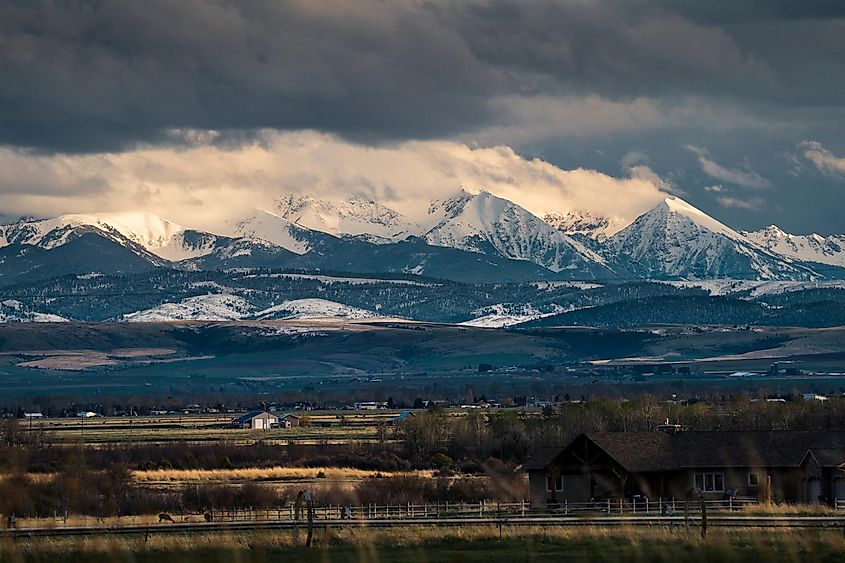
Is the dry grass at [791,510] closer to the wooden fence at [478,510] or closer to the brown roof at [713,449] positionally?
the wooden fence at [478,510]

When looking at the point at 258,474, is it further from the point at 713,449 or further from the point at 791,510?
the point at 791,510

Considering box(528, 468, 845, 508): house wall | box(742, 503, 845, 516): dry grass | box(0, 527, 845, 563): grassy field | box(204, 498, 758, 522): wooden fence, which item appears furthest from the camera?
box(528, 468, 845, 508): house wall

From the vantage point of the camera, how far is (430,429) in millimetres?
154000

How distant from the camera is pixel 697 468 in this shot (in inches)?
3561

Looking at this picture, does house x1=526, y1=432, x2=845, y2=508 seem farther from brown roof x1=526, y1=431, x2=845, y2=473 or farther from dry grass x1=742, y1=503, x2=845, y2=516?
dry grass x1=742, y1=503, x2=845, y2=516

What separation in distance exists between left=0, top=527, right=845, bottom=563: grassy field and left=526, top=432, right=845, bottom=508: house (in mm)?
20362

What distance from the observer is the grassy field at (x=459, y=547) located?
5788 centimetres

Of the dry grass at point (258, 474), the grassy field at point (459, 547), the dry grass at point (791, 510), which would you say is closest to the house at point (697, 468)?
the dry grass at point (791, 510)

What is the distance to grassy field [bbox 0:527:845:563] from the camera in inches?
2279

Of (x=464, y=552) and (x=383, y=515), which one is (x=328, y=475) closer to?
(x=383, y=515)

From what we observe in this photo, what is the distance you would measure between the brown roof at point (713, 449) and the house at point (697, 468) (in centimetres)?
5

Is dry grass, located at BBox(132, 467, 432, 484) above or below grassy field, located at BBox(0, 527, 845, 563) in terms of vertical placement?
above

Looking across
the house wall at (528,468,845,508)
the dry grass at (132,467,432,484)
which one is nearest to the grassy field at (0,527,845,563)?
the house wall at (528,468,845,508)

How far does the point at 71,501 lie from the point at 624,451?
2644 cm
